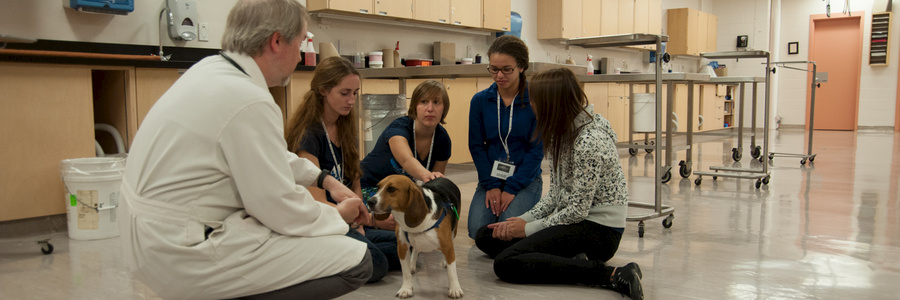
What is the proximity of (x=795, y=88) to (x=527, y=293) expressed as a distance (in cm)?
1229

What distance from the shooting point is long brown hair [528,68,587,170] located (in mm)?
2281

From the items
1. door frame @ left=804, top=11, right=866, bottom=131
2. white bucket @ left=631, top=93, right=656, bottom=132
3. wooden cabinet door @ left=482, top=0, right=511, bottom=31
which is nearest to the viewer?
white bucket @ left=631, top=93, right=656, bottom=132

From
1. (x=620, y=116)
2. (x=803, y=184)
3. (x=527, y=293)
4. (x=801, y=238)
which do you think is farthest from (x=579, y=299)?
(x=620, y=116)

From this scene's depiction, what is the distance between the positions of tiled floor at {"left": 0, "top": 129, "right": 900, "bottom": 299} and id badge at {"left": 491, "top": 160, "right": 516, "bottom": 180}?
1.25ft

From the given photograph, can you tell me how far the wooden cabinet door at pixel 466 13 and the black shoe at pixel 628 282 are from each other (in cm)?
459

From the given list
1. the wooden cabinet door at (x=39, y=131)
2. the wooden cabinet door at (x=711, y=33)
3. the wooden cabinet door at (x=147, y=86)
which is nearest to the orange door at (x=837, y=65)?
the wooden cabinet door at (x=711, y=33)

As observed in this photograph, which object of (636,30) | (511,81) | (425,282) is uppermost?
(636,30)

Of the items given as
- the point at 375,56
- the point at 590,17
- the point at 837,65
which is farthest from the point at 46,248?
the point at 837,65

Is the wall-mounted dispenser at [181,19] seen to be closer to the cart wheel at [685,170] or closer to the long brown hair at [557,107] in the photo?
the long brown hair at [557,107]

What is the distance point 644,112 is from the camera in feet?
15.9

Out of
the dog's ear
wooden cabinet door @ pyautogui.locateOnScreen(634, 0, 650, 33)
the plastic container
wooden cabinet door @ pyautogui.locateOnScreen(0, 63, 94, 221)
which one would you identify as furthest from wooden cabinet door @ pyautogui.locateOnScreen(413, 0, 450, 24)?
wooden cabinet door @ pyautogui.locateOnScreen(634, 0, 650, 33)

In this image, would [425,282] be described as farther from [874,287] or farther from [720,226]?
[720,226]

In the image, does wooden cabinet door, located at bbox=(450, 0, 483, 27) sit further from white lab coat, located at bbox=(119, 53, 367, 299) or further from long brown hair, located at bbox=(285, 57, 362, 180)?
white lab coat, located at bbox=(119, 53, 367, 299)

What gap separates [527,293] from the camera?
2268 mm
